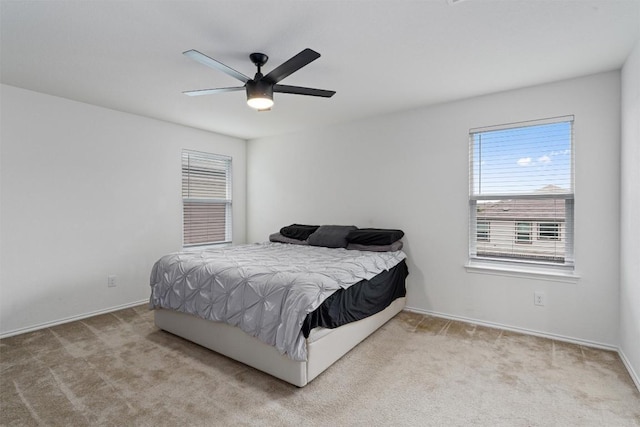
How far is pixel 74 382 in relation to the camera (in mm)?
2234

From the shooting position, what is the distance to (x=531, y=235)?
3.18 m

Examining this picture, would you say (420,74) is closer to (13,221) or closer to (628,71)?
(628,71)

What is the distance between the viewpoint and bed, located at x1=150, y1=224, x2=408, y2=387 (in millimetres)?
2154

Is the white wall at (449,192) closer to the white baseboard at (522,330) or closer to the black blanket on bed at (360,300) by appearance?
the white baseboard at (522,330)

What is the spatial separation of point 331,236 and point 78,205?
2.87m

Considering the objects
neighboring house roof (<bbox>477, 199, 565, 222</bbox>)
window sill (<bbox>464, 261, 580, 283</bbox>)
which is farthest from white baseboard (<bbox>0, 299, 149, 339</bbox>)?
neighboring house roof (<bbox>477, 199, 565, 222</bbox>)

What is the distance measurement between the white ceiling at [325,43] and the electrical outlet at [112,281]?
2.03 m

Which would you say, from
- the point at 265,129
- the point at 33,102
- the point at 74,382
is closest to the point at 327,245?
the point at 265,129

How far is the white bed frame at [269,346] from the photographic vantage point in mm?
2172

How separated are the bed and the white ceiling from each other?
5.49ft

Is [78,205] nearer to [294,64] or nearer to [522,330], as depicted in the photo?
[294,64]

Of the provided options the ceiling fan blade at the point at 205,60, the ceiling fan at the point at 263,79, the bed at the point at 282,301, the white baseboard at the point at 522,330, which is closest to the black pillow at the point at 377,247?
the bed at the point at 282,301

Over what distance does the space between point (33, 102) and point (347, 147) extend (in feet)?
11.3

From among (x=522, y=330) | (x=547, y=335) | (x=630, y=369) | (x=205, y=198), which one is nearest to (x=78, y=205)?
(x=205, y=198)
